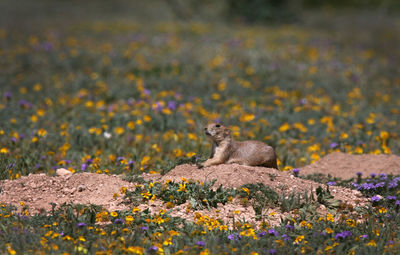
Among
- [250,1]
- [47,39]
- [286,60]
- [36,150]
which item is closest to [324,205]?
[36,150]

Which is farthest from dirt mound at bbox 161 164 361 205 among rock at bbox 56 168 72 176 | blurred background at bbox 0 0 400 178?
rock at bbox 56 168 72 176

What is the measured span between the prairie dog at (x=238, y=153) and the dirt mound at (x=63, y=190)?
1.03 metres

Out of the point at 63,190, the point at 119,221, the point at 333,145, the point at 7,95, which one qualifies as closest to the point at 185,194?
the point at 119,221

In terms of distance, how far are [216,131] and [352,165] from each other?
2088 mm

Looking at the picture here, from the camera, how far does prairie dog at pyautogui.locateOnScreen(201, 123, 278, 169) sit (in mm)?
5512

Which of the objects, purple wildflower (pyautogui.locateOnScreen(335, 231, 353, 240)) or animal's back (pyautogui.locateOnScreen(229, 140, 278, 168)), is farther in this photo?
animal's back (pyautogui.locateOnScreen(229, 140, 278, 168))

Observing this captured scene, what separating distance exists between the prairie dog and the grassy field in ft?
1.55

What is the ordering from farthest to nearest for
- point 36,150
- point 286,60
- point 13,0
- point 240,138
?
point 13,0 → point 286,60 → point 240,138 → point 36,150

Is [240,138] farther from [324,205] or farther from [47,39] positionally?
[47,39]

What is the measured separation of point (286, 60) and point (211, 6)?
968 cm

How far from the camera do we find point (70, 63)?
11.2 meters

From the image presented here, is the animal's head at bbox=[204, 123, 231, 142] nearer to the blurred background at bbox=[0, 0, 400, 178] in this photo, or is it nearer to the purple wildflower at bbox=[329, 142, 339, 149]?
the blurred background at bbox=[0, 0, 400, 178]

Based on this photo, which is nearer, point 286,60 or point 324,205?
point 324,205

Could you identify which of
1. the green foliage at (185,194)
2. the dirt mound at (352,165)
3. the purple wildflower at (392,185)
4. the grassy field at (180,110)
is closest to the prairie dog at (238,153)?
the grassy field at (180,110)
